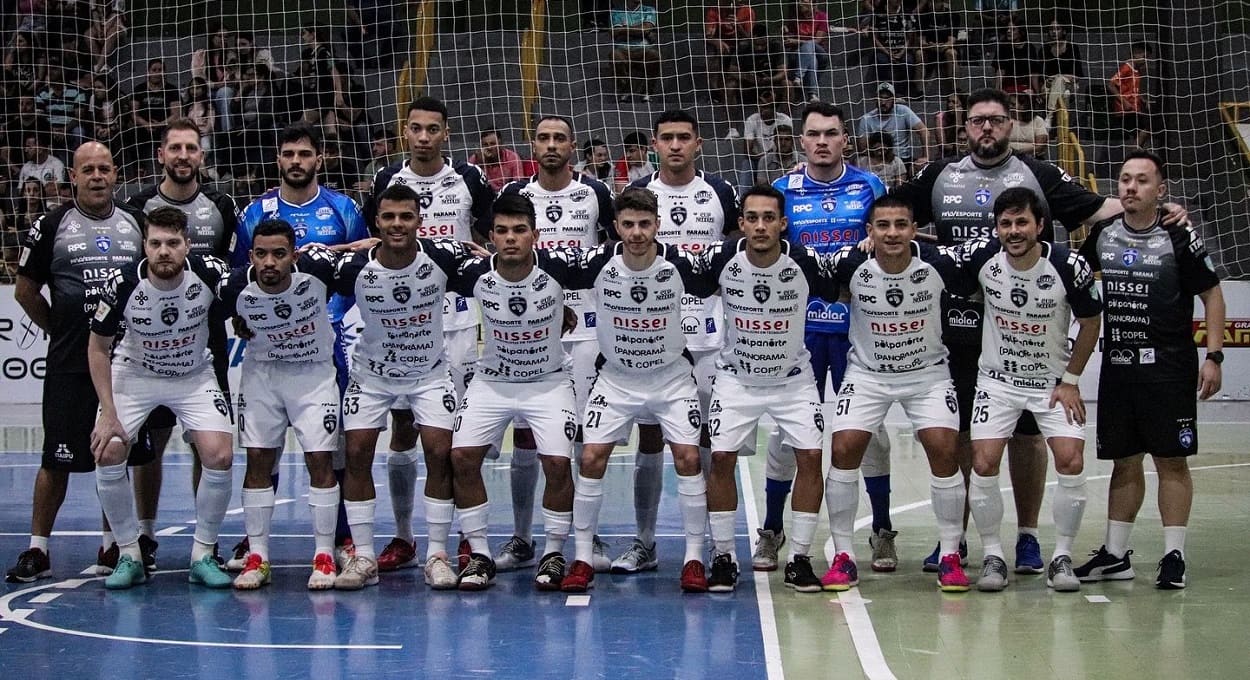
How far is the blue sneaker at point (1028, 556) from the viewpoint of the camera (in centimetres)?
750

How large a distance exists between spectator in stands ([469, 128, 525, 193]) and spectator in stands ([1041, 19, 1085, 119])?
5779 mm

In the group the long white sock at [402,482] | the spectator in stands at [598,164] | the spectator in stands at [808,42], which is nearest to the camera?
the long white sock at [402,482]

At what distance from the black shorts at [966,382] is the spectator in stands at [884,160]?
7.11 meters

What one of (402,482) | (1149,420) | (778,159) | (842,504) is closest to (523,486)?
(402,482)

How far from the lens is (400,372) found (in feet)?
24.1

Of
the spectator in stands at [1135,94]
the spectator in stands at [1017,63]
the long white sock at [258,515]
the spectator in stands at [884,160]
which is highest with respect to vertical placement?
the spectator in stands at [1017,63]

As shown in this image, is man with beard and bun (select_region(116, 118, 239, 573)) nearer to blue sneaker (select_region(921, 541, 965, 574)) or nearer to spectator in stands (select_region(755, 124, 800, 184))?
blue sneaker (select_region(921, 541, 965, 574))

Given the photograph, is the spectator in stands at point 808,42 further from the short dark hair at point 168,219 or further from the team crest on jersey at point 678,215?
the short dark hair at point 168,219

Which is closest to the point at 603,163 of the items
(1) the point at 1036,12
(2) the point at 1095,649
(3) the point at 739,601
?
(1) the point at 1036,12

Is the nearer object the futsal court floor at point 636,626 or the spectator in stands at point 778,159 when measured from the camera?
the futsal court floor at point 636,626

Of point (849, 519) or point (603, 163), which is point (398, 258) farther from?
point (603, 163)

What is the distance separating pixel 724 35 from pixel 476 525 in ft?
33.9

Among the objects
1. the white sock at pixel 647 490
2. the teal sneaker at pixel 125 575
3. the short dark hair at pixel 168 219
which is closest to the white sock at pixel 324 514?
the teal sneaker at pixel 125 575

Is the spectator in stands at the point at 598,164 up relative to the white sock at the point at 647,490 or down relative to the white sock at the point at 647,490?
up
